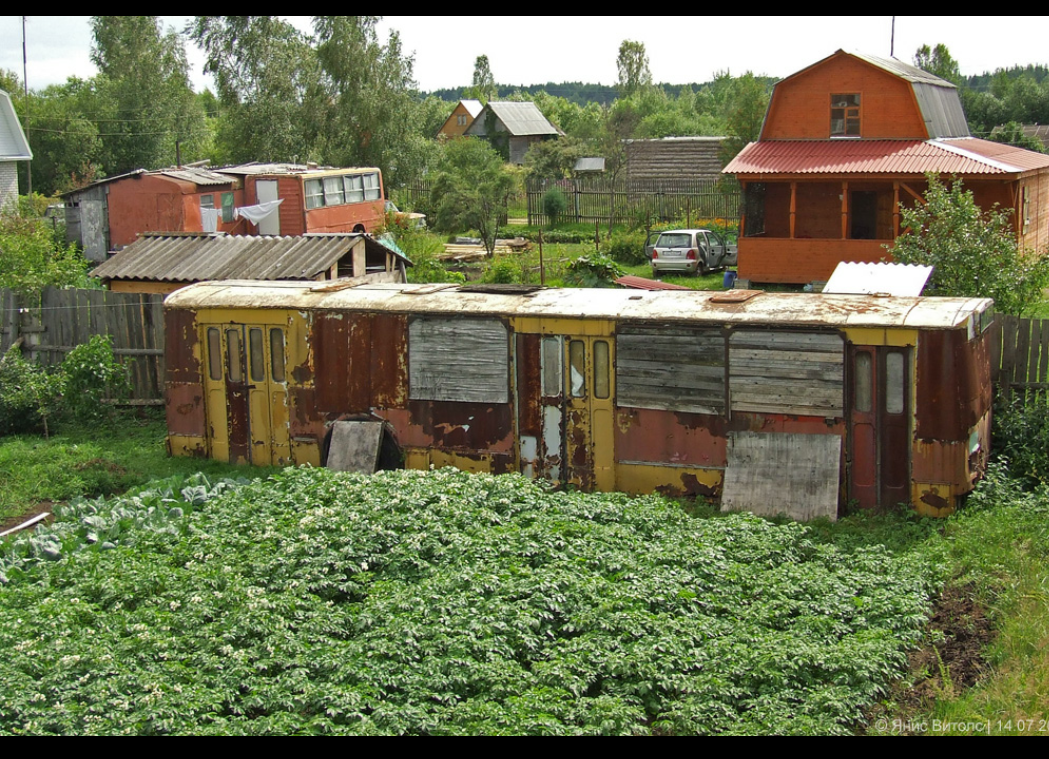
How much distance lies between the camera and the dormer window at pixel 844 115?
25.8 m

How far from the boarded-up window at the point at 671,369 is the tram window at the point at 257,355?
178 inches

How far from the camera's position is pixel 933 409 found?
33.9 ft

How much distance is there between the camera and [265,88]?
4544 cm

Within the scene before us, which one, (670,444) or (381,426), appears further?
(381,426)

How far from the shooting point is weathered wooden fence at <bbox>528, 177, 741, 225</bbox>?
34.6m

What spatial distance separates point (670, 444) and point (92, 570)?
5707 millimetres

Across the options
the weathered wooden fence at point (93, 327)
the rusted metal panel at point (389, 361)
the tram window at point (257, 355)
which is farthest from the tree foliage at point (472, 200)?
the rusted metal panel at point (389, 361)

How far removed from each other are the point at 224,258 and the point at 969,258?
1165 cm

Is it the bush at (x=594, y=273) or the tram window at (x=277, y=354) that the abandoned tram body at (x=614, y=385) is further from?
the bush at (x=594, y=273)

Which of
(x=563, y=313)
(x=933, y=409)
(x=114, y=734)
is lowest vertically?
(x=114, y=734)

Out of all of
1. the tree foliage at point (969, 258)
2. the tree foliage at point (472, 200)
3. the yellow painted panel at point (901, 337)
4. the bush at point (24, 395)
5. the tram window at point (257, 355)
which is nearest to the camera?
the yellow painted panel at point (901, 337)
